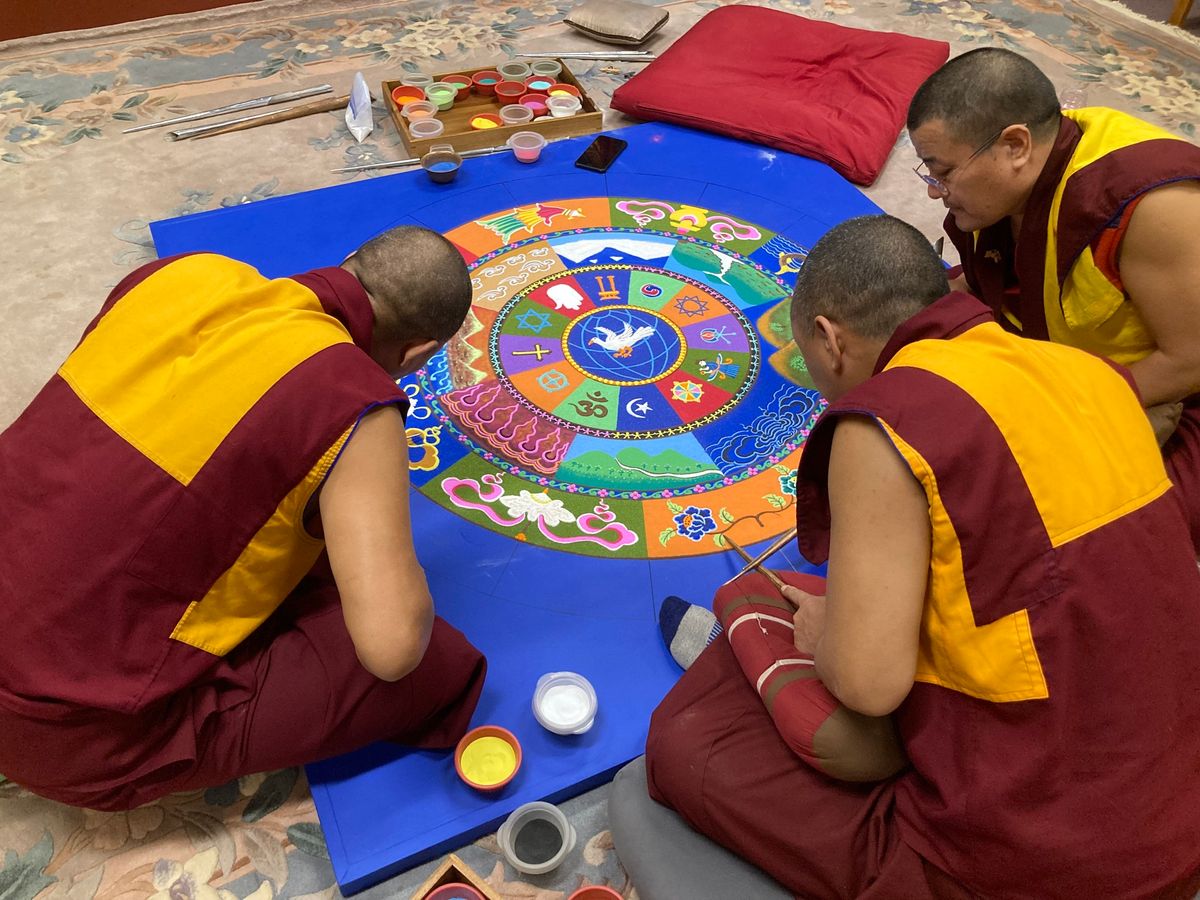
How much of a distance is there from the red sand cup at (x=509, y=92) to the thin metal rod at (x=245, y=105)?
1066 mm

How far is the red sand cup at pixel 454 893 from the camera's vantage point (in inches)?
86.9

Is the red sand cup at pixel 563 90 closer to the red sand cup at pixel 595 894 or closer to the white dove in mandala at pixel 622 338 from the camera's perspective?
the white dove in mandala at pixel 622 338

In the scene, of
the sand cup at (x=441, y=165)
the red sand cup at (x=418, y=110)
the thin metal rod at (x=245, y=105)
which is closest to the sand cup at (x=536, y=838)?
the sand cup at (x=441, y=165)

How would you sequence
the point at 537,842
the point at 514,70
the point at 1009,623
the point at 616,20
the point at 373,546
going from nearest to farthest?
1. the point at 1009,623
2. the point at 373,546
3. the point at 537,842
4. the point at 514,70
5. the point at 616,20

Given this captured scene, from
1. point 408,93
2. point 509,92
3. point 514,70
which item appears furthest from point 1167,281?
point 408,93

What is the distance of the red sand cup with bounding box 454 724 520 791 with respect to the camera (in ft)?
8.16

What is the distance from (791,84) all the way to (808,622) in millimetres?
3930

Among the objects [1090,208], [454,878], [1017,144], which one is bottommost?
[454,878]

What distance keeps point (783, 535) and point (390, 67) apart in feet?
13.9

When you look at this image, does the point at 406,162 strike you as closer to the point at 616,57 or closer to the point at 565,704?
the point at 616,57

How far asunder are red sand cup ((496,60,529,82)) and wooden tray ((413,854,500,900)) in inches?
172

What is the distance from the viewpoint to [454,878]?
226 cm

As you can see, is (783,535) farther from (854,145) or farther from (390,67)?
(390,67)

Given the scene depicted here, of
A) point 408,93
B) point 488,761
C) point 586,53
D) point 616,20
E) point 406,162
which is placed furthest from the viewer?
point 616,20
